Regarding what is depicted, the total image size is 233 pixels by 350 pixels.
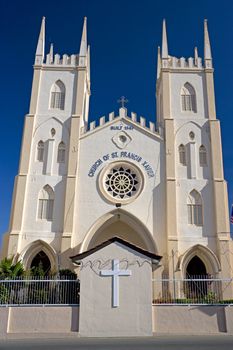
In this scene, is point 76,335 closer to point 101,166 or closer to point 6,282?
point 6,282

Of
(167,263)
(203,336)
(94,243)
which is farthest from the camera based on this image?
(94,243)

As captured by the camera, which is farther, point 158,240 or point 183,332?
point 158,240

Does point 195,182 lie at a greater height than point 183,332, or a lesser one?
greater

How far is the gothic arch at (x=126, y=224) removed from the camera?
22781 millimetres

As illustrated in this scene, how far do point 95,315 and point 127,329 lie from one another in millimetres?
1265

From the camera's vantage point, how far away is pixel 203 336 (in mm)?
12180

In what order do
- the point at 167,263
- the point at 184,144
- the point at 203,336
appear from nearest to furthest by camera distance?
the point at 203,336 → the point at 167,263 → the point at 184,144

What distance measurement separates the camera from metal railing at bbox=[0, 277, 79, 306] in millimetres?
13320

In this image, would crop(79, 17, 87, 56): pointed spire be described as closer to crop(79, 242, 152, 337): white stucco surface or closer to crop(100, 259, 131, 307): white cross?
crop(79, 242, 152, 337): white stucco surface

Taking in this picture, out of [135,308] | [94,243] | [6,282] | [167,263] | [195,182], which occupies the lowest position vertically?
[135,308]

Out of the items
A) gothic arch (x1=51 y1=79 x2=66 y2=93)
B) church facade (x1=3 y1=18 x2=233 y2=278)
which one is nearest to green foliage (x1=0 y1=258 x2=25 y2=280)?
church facade (x1=3 y1=18 x2=233 y2=278)

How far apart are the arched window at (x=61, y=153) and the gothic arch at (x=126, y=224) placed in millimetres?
5588

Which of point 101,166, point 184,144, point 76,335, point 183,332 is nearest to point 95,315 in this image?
point 76,335

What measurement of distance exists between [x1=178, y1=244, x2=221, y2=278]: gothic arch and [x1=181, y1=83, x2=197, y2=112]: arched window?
11.2 meters
